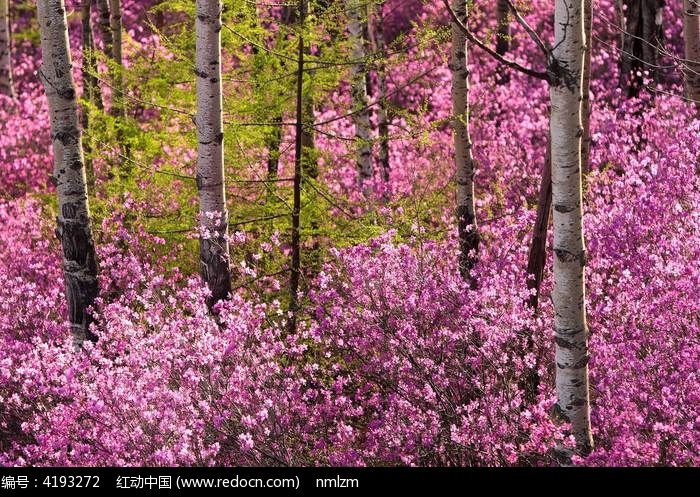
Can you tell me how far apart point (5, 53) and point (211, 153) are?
1179cm

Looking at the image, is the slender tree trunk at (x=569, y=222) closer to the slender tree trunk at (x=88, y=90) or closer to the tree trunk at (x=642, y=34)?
the slender tree trunk at (x=88, y=90)

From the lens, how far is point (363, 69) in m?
9.07

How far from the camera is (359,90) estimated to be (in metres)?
8.82

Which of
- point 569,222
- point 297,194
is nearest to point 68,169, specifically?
point 297,194

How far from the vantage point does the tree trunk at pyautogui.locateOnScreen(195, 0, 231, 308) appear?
6.81 meters

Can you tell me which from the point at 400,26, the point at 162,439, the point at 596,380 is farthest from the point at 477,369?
the point at 400,26

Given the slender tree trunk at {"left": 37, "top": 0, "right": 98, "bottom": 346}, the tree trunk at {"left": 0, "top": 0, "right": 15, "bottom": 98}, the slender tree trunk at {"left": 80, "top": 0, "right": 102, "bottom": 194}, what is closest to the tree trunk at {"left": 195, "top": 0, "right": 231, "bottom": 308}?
the slender tree trunk at {"left": 37, "top": 0, "right": 98, "bottom": 346}

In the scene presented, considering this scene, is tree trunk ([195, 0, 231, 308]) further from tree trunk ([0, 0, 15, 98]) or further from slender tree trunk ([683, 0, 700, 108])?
tree trunk ([0, 0, 15, 98])

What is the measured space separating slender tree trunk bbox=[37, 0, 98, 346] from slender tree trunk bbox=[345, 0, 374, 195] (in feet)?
7.72

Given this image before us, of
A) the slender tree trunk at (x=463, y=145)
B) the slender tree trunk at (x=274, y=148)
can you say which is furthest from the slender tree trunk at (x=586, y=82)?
the slender tree trunk at (x=274, y=148)

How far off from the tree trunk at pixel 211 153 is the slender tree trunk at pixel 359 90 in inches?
54.5

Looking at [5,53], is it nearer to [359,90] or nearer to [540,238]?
[359,90]
